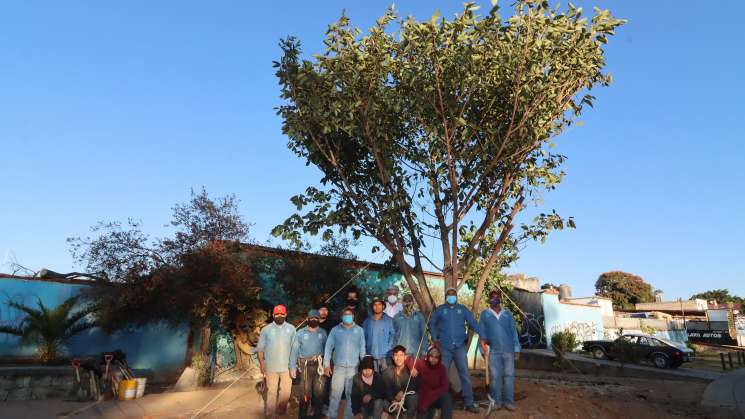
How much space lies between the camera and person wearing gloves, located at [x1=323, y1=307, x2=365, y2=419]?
25.2 feet

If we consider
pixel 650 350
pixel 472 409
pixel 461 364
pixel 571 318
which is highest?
pixel 571 318

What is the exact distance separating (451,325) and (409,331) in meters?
0.86

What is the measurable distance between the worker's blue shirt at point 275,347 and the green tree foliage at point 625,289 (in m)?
61.5

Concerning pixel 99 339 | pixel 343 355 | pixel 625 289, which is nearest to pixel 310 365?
pixel 343 355

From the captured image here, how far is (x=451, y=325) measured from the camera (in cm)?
866

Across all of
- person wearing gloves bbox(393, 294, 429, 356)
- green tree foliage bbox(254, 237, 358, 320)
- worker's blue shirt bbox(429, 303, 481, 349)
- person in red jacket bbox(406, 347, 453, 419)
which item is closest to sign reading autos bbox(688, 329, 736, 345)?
green tree foliage bbox(254, 237, 358, 320)

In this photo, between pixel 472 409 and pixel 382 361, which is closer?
pixel 472 409

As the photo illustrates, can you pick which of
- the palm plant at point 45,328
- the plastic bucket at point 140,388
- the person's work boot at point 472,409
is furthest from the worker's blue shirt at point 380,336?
the palm plant at point 45,328

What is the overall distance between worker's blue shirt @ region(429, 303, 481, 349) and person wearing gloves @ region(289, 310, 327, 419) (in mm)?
2095

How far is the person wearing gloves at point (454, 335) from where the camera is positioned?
8.48 meters

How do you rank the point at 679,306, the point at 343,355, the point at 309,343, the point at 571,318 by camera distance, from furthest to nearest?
the point at 679,306 < the point at 571,318 < the point at 309,343 < the point at 343,355

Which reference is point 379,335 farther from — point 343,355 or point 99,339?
point 99,339

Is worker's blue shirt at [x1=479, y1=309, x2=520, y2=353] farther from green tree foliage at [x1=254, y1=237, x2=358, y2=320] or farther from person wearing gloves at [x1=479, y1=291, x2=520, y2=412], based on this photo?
green tree foliage at [x1=254, y1=237, x2=358, y2=320]

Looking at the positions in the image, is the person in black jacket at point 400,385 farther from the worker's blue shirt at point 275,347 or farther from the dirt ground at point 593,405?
the worker's blue shirt at point 275,347
